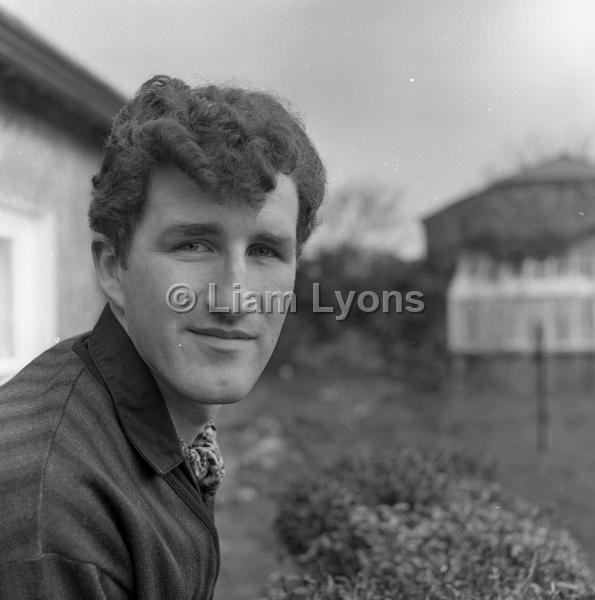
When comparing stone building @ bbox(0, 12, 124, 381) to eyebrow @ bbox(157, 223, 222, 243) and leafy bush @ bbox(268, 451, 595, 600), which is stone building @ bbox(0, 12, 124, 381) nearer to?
leafy bush @ bbox(268, 451, 595, 600)

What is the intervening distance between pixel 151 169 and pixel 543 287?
11.3 m

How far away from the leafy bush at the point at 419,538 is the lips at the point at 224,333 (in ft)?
2.98

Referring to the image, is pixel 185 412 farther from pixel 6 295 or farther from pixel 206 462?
pixel 6 295

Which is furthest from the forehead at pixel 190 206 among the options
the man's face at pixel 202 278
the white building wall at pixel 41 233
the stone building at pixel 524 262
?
the stone building at pixel 524 262

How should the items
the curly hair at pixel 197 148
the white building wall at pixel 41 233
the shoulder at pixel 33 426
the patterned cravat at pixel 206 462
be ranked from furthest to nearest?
1. the white building wall at pixel 41 233
2. the patterned cravat at pixel 206 462
3. the curly hair at pixel 197 148
4. the shoulder at pixel 33 426

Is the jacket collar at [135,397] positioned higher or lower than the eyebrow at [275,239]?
lower

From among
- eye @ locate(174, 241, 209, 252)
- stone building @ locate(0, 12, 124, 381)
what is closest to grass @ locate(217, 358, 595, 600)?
stone building @ locate(0, 12, 124, 381)

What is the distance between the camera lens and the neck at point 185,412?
153 centimetres

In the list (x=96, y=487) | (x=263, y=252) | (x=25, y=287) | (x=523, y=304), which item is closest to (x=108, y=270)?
(x=263, y=252)

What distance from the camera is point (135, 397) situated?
1.42 m

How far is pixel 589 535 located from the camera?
625cm

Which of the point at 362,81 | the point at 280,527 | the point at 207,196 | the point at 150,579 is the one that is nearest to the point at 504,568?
the point at 150,579

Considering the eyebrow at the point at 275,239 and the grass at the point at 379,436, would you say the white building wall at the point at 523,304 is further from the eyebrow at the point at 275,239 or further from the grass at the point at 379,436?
the eyebrow at the point at 275,239

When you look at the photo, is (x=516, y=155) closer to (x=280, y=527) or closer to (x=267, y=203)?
(x=280, y=527)
